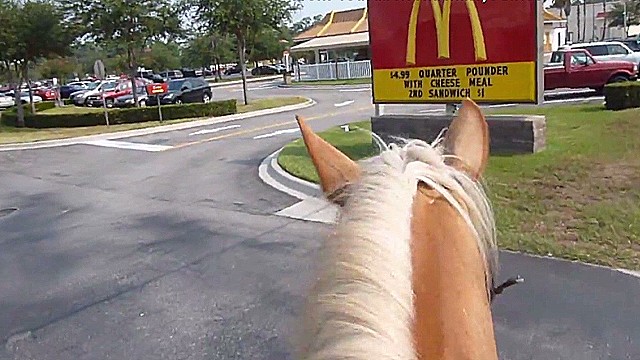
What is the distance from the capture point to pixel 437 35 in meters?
10.8

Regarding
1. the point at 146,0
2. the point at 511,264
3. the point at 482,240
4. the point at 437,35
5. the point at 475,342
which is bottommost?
the point at 511,264

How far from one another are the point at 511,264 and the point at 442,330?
552 centimetres

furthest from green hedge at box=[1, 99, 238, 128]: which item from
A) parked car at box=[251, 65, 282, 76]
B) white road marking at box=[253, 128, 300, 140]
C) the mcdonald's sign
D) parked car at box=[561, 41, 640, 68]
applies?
parked car at box=[251, 65, 282, 76]

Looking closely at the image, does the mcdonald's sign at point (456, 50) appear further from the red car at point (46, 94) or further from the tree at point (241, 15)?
the red car at point (46, 94)

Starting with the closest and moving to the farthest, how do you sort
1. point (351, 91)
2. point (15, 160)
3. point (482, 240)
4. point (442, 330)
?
point (442, 330)
point (482, 240)
point (15, 160)
point (351, 91)

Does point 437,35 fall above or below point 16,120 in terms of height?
above

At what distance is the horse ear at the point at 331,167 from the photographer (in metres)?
1.52

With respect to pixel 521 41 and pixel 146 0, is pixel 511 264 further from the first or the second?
pixel 146 0

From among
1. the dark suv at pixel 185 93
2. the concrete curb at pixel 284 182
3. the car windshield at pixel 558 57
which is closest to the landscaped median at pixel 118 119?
the dark suv at pixel 185 93

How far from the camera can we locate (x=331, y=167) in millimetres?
1567

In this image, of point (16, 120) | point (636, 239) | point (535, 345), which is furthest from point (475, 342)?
point (16, 120)

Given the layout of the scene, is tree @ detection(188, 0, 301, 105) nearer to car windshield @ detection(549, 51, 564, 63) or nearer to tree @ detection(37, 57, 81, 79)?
car windshield @ detection(549, 51, 564, 63)

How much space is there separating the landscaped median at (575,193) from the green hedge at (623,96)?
2279 mm

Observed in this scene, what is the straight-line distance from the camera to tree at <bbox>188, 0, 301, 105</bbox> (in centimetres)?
2958
